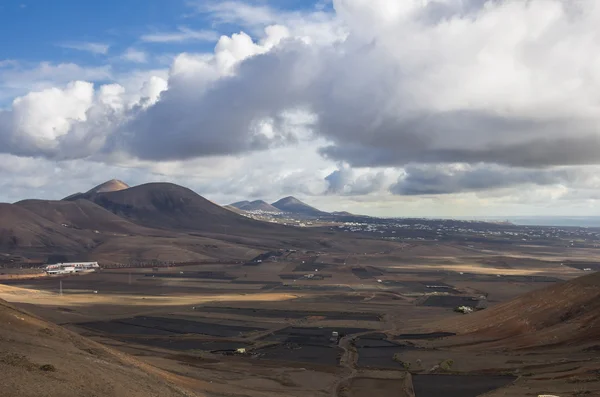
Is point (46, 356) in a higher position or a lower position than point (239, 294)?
higher

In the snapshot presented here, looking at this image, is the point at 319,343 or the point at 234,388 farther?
the point at 319,343

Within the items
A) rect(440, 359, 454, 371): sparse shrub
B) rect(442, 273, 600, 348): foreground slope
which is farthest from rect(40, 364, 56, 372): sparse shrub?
rect(442, 273, 600, 348): foreground slope

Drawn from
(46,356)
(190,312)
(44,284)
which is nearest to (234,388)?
(46,356)

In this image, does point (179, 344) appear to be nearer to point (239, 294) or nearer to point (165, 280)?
point (239, 294)

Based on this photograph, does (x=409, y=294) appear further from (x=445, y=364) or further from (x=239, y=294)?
(x=445, y=364)

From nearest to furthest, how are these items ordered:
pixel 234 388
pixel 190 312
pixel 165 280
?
1. pixel 234 388
2. pixel 190 312
3. pixel 165 280

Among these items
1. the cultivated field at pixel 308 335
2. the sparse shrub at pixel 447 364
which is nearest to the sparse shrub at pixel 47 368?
the cultivated field at pixel 308 335

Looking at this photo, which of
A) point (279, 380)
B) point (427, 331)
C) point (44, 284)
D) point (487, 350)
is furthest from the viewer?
point (44, 284)

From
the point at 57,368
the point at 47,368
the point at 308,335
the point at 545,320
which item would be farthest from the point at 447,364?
the point at 47,368

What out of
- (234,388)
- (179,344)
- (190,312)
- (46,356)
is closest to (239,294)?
(190,312)
